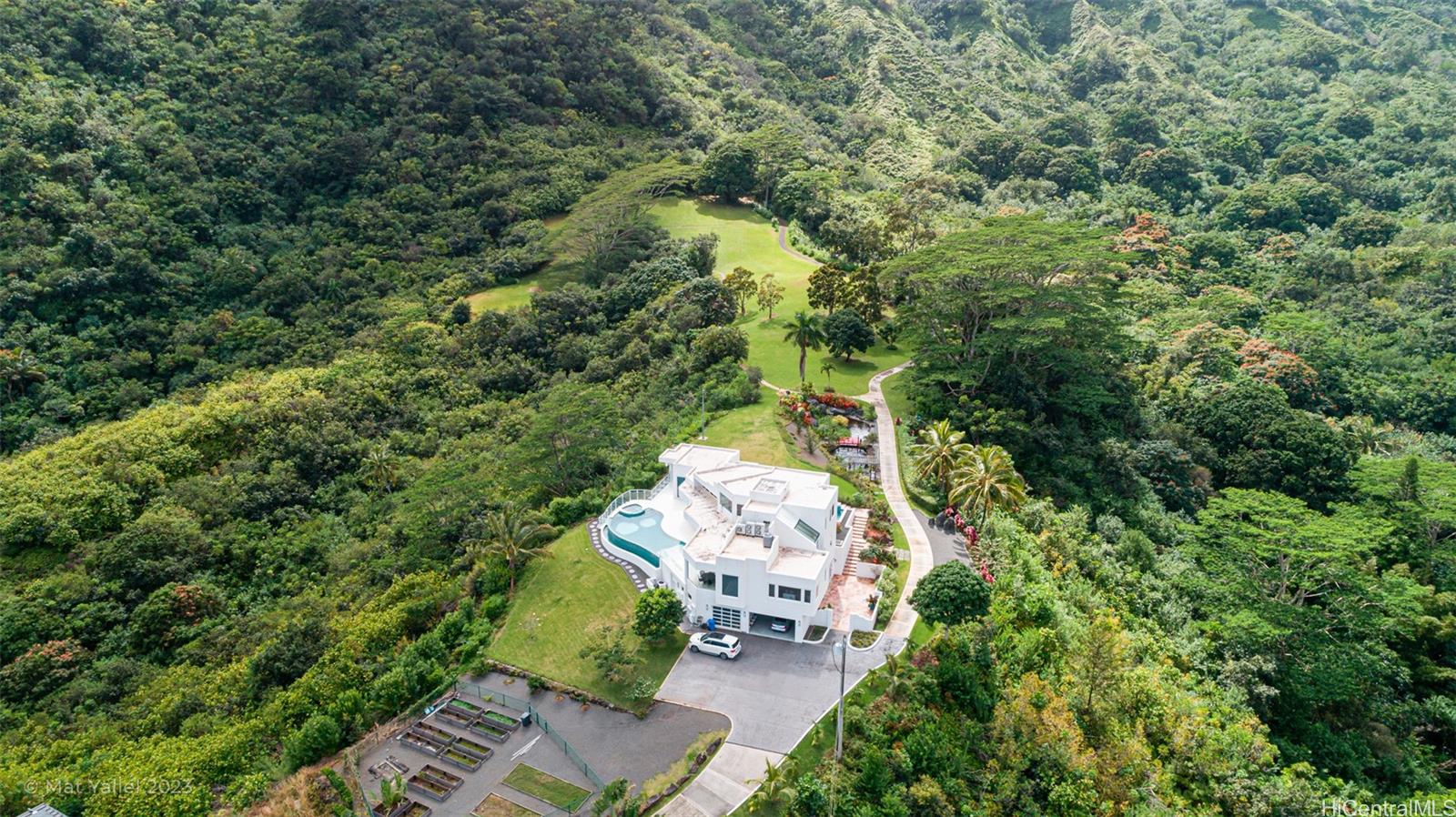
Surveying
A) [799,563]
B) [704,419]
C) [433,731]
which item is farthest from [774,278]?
[433,731]

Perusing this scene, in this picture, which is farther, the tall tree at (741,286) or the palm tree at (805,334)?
the tall tree at (741,286)

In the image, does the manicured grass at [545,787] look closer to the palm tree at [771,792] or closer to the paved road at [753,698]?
the paved road at [753,698]

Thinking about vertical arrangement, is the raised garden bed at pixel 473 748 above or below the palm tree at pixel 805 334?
below

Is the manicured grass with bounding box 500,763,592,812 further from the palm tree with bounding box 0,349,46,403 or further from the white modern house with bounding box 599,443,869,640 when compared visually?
the palm tree with bounding box 0,349,46,403

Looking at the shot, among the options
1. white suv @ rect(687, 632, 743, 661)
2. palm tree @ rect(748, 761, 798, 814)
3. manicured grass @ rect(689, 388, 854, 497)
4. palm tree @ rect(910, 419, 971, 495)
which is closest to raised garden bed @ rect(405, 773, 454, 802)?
palm tree @ rect(748, 761, 798, 814)

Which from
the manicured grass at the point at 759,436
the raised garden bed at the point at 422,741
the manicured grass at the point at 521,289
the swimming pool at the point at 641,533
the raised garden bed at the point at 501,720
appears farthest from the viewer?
the manicured grass at the point at 521,289

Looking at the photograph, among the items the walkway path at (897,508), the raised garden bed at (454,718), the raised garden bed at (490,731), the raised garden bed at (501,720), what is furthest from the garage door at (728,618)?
the raised garden bed at (454,718)

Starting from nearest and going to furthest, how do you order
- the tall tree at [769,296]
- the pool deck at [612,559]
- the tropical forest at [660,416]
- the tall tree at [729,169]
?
the tropical forest at [660,416] → the pool deck at [612,559] → the tall tree at [769,296] → the tall tree at [729,169]
